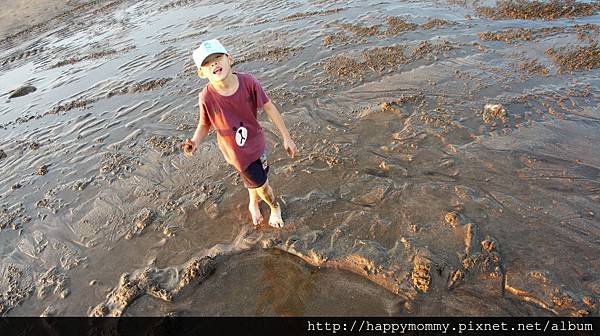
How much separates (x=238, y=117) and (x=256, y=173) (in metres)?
0.55

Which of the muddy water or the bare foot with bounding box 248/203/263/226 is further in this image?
the bare foot with bounding box 248/203/263/226

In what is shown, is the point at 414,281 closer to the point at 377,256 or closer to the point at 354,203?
the point at 377,256

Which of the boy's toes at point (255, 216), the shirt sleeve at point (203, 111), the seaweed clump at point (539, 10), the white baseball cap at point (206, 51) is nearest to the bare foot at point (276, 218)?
the boy's toes at point (255, 216)

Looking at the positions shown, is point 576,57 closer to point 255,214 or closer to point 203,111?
point 255,214

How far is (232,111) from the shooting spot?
9.08 feet

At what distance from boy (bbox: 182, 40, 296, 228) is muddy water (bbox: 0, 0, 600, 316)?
2.72ft

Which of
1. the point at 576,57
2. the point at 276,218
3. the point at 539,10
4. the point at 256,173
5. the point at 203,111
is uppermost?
the point at 203,111

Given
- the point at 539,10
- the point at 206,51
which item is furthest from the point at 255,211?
the point at 539,10

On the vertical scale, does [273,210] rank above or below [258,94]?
below

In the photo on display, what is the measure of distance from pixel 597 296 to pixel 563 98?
2.97 meters

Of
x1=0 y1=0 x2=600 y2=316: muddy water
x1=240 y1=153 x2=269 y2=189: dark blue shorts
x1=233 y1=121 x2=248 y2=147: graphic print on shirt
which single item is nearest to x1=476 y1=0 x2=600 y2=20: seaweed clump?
x1=0 y1=0 x2=600 y2=316: muddy water

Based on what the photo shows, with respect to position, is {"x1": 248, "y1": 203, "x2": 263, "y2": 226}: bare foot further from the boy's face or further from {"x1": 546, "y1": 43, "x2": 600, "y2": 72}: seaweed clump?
{"x1": 546, "y1": 43, "x2": 600, "y2": 72}: seaweed clump

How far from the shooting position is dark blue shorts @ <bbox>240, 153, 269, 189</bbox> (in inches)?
121

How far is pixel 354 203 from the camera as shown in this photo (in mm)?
3619
